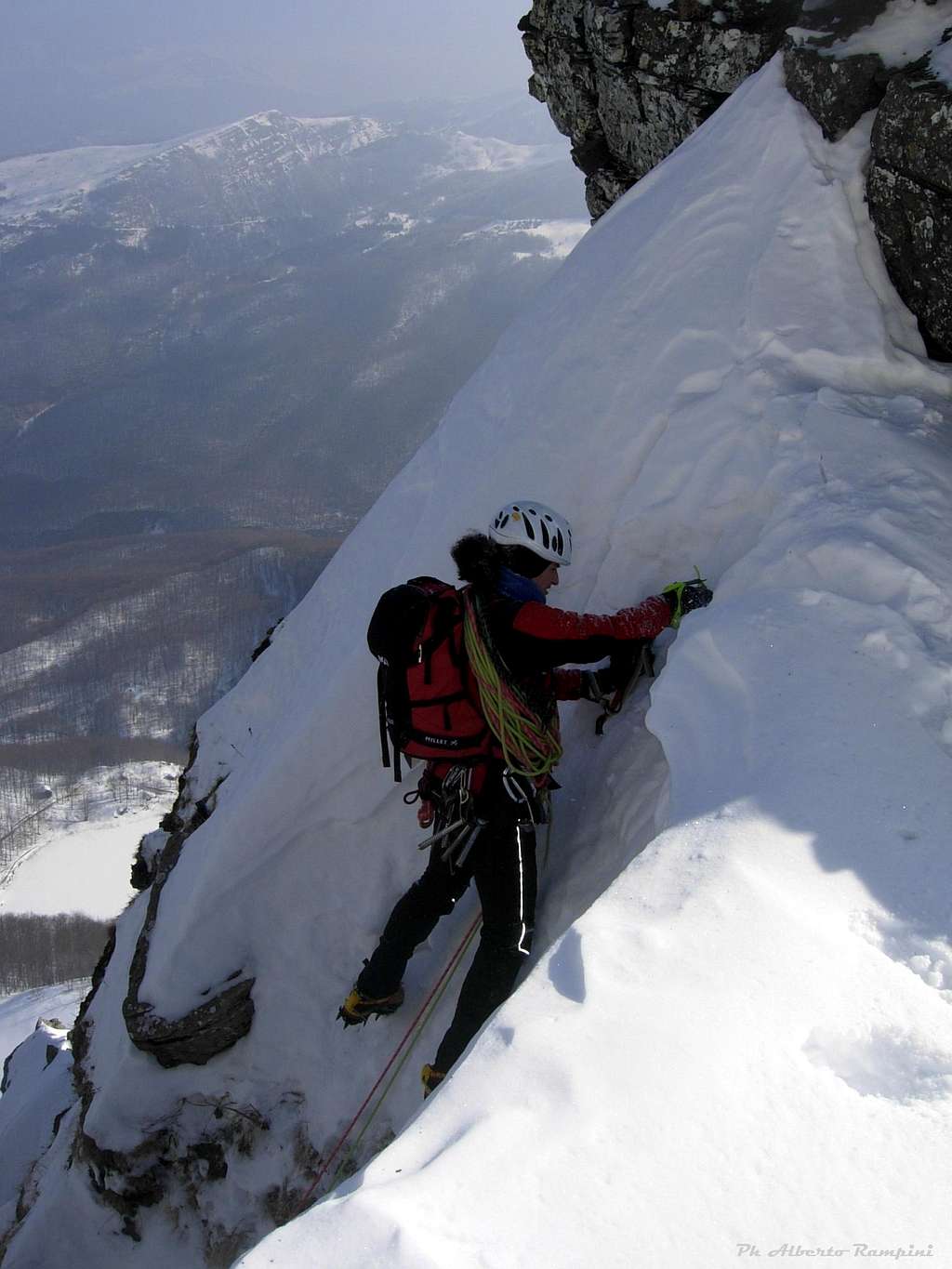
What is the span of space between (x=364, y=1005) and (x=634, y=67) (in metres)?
9.18

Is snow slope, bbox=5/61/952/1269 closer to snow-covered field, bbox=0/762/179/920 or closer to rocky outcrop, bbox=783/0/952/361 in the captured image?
rocky outcrop, bbox=783/0/952/361

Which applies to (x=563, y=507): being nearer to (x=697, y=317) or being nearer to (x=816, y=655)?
(x=697, y=317)

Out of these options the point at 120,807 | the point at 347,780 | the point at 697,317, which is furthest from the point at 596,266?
the point at 120,807

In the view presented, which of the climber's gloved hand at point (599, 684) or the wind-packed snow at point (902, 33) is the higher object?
the wind-packed snow at point (902, 33)

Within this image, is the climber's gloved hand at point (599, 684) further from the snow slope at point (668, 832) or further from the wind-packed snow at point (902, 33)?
the wind-packed snow at point (902, 33)

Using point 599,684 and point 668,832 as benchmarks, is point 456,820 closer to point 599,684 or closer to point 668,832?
point 599,684

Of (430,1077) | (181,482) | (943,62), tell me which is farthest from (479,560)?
(181,482)

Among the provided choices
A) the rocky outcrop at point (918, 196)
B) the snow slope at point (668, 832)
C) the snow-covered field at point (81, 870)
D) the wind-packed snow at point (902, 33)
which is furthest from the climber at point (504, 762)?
the snow-covered field at point (81, 870)

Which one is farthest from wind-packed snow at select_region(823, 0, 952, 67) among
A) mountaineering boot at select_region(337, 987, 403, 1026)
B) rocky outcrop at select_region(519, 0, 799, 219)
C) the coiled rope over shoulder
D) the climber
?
mountaineering boot at select_region(337, 987, 403, 1026)

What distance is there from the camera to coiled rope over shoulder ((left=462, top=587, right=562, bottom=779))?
420cm

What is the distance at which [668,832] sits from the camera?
131 inches

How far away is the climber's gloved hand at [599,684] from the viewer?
489 centimetres

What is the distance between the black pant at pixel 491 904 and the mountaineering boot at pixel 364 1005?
0.81 metres

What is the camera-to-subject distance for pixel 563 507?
20.4ft
